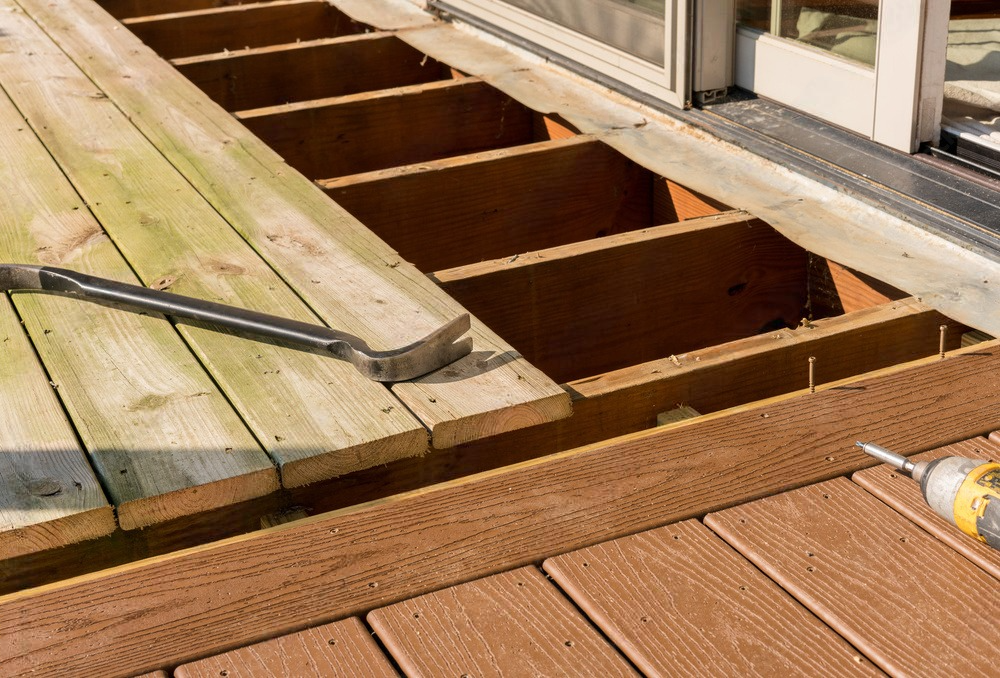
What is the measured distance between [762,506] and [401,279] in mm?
944

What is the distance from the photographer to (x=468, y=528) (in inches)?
64.7

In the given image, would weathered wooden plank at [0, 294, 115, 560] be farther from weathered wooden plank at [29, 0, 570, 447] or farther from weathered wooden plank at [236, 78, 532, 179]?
weathered wooden plank at [236, 78, 532, 179]

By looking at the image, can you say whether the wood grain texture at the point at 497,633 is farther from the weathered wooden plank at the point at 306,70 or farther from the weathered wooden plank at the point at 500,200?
the weathered wooden plank at the point at 306,70

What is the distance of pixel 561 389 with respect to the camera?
1951mm

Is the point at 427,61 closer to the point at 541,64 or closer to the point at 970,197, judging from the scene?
the point at 541,64

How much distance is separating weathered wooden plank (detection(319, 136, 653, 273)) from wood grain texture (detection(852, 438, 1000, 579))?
1.59m

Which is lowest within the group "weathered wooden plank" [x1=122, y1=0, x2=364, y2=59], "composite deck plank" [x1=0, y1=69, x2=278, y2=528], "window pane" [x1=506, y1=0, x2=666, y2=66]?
"composite deck plank" [x1=0, y1=69, x2=278, y2=528]

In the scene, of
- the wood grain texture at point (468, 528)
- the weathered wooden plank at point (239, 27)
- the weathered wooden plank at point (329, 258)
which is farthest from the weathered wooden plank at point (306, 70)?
the wood grain texture at point (468, 528)

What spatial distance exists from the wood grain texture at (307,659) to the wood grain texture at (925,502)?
0.75m

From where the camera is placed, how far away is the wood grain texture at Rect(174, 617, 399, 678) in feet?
4.70

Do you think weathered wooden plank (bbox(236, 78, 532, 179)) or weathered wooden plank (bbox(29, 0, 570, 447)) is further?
weathered wooden plank (bbox(236, 78, 532, 179))

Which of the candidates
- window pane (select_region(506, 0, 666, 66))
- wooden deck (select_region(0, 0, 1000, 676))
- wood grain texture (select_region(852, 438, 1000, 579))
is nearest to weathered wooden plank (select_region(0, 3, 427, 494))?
wooden deck (select_region(0, 0, 1000, 676))

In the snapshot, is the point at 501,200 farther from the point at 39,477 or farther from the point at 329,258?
the point at 39,477

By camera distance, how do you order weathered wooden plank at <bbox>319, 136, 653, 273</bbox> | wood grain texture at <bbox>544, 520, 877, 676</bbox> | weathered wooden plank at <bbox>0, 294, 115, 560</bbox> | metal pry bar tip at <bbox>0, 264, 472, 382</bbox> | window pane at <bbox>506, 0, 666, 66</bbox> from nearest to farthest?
wood grain texture at <bbox>544, 520, 877, 676</bbox>, weathered wooden plank at <bbox>0, 294, 115, 560</bbox>, metal pry bar tip at <bbox>0, 264, 472, 382</bbox>, weathered wooden plank at <bbox>319, 136, 653, 273</bbox>, window pane at <bbox>506, 0, 666, 66</bbox>
